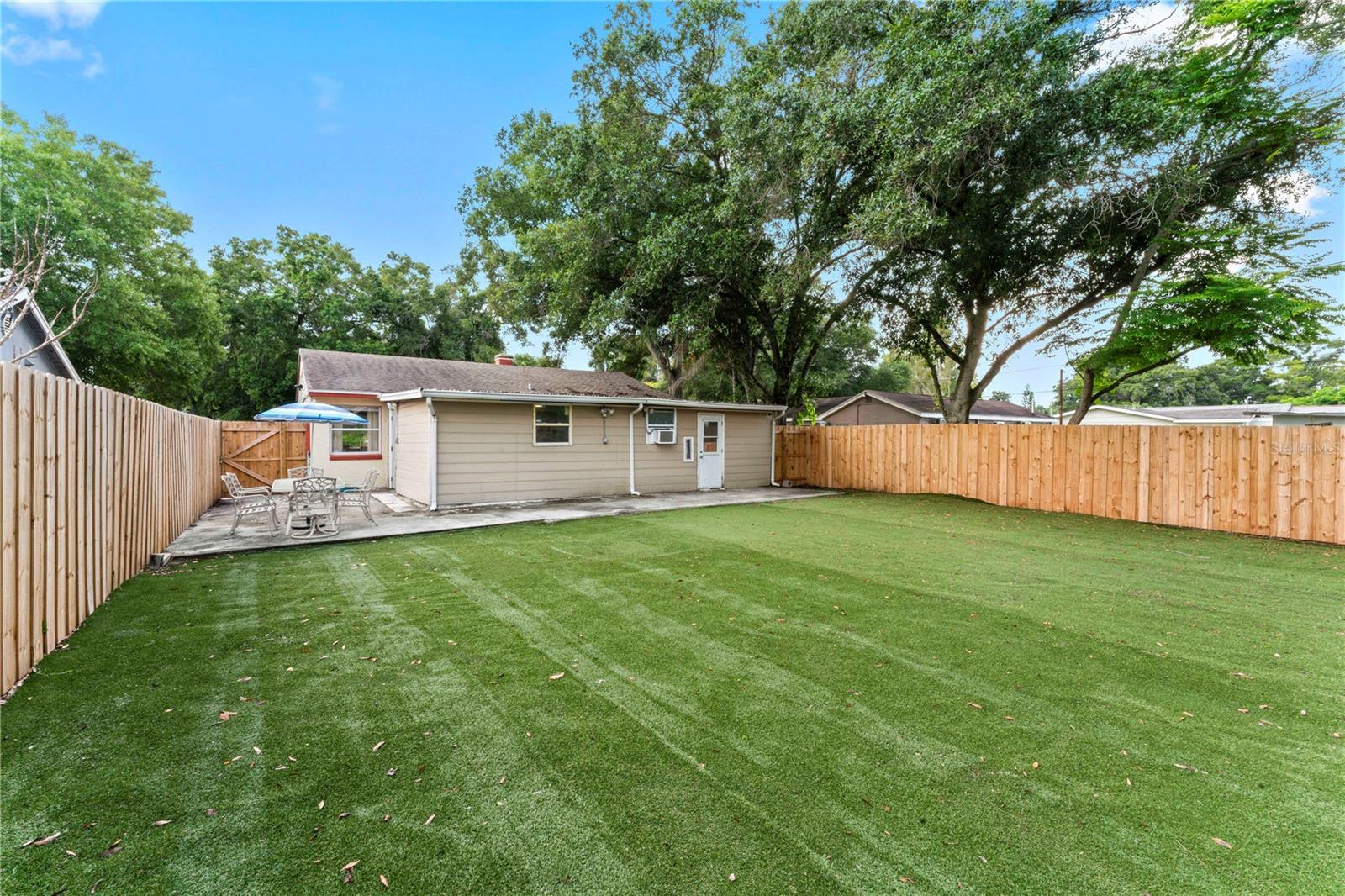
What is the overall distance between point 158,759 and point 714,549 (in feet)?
17.0

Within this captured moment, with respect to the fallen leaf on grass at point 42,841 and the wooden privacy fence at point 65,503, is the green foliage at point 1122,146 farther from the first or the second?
the fallen leaf on grass at point 42,841

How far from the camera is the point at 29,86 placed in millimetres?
12172

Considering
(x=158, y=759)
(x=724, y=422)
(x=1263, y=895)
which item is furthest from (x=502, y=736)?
(x=724, y=422)

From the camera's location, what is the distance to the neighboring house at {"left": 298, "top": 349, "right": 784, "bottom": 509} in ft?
32.9

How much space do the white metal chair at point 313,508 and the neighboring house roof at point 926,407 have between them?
74.8ft

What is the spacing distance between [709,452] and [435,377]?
761cm

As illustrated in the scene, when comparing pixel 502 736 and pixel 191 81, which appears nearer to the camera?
pixel 502 736

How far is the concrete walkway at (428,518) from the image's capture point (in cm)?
674

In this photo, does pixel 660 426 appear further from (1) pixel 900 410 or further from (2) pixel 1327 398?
(2) pixel 1327 398

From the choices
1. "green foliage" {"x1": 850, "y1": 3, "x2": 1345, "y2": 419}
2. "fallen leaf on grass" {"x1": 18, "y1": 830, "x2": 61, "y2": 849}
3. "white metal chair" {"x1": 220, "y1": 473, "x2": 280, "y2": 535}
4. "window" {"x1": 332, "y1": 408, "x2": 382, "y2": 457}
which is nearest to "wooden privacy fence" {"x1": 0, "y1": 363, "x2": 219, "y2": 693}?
"white metal chair" {"x1": 220, "y1": 473, "x2": 280, "y2": 535}

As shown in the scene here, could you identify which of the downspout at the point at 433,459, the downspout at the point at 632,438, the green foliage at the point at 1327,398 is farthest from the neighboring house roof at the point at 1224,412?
the downspout at the point at 433,459

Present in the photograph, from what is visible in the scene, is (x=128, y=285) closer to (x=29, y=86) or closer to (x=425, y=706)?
(x=29, y=86)

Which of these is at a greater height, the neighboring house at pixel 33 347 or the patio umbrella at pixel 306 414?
the neighboring house at pixel 33 347

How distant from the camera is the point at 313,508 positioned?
750 centimetres
